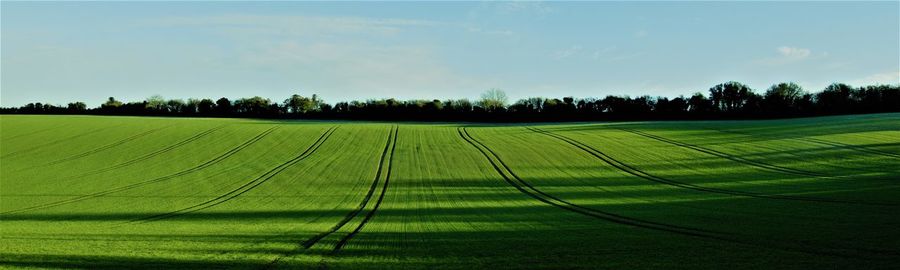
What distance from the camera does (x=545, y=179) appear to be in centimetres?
2412

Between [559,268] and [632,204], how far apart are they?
31.8ft

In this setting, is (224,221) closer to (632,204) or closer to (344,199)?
(344,199)

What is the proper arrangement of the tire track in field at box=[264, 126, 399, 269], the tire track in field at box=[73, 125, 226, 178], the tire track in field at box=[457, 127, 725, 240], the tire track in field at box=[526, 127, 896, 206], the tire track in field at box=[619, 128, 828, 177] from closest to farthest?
the tire track in field at box=[264, 126, 399, 269]
the tire track in field at box=[457, 127, 725, 240]
the tire track in field at box=[526, 127, 896, 206]
the tire track in field at box=[619, 128, 828, 177]
the tire track in field at box=[73, 125, 226, 178]

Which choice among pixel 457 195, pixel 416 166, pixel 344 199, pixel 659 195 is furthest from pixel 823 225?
pixel 416 166

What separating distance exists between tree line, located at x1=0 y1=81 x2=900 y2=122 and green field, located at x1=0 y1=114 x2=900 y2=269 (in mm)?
19546

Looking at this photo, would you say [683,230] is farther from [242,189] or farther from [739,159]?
[739,159]

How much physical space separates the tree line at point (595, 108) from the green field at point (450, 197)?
19.5 meters

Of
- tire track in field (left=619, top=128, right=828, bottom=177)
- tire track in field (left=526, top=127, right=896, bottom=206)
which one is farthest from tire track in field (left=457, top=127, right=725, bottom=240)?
tire track in field (left=619, top=128, right=828, bottom=177)

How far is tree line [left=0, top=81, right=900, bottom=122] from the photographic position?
60969 mm

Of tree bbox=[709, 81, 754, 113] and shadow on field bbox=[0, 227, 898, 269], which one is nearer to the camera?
shadow on field bbox=[0, 227, 898, 269]

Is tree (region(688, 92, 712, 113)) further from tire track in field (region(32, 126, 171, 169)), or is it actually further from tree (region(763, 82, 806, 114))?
tire track in field (region(32, 126, 171, 169))

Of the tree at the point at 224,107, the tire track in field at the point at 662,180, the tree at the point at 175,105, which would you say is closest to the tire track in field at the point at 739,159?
the tire track in field at the point at 662,180

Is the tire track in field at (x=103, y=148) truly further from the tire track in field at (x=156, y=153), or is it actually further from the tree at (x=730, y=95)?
the tree at (x=730, y=95)

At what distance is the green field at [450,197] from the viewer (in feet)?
33.3
